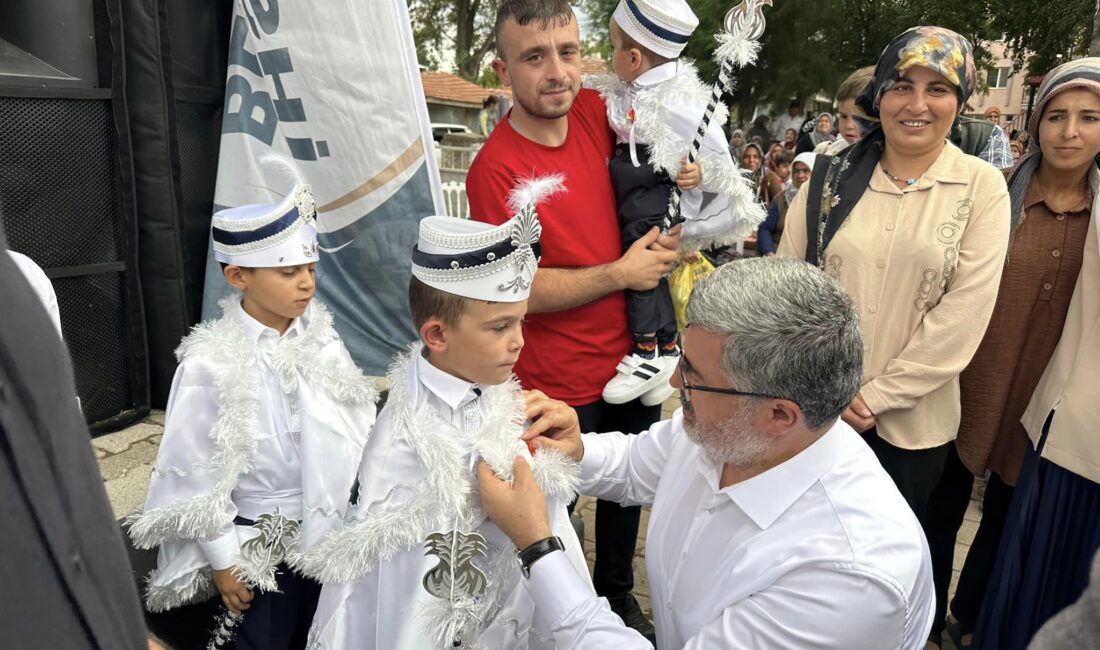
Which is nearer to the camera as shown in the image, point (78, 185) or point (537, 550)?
point (537, 550)

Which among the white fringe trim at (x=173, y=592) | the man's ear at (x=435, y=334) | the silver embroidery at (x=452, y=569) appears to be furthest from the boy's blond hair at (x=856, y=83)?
the white fringe trim at (x=173, y=592)

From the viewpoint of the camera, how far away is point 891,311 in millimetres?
2398

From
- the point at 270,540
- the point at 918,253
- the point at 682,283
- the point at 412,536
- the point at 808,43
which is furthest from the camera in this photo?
the point at 808,43

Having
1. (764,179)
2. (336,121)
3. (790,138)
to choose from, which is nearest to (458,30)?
(790,138)

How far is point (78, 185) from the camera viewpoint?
379cm

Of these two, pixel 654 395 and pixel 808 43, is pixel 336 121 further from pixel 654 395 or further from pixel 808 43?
pixel 808 43

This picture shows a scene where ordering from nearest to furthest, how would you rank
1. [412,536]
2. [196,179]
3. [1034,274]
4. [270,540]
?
[412,536]
[270,540]
[1034,274]
[196,179]

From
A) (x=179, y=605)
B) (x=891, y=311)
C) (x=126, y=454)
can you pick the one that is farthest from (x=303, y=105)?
(x=891, y=311)

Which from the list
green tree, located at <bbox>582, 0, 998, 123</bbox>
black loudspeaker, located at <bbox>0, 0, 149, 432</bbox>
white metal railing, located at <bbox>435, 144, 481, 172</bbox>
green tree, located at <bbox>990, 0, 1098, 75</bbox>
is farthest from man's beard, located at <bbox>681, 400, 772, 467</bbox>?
green tree, located at <bbox>582, 0, 998, 123</bbox>

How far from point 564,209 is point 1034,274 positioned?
1.59 m

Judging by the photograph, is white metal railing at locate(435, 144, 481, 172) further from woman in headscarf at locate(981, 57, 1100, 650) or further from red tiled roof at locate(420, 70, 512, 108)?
red tiled roof at locate(420, 70, 512, 108)

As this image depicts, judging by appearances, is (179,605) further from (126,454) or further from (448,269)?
(126,454)

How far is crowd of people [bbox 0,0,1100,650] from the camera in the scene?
4.82 ft

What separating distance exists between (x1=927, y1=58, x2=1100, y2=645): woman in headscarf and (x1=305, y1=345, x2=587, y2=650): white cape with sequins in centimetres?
171
